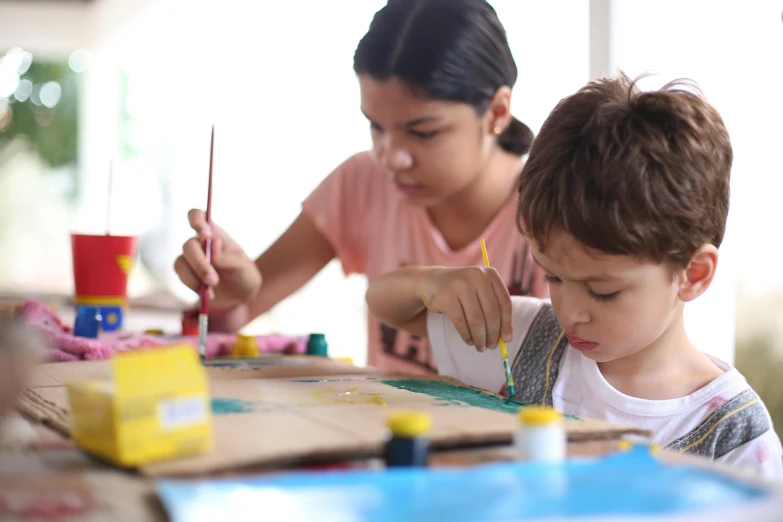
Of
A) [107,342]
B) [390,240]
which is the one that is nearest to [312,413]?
[107,342]

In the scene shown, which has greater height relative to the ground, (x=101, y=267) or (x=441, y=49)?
(x=441, y=49)

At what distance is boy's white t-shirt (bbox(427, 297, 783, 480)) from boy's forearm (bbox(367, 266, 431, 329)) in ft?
0.12

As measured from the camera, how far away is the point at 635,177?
88 cm

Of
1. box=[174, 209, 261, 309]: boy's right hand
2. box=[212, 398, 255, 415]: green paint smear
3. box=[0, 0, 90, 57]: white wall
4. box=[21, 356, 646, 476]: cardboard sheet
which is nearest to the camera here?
box=[21, 356, 646, 476]: cardboard sheet

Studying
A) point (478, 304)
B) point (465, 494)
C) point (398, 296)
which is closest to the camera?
point (465, 494)

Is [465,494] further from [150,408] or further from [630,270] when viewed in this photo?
[630,270]

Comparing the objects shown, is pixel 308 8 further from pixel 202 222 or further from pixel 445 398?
pixel 445 398

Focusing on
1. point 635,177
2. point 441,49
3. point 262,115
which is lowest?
point 635,177

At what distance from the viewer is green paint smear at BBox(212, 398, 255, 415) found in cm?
66

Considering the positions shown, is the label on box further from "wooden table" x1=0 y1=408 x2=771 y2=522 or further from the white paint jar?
the white paint jar

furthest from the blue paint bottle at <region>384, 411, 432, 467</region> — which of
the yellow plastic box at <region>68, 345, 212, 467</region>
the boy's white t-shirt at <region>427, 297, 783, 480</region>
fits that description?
the boy's white t-shirt at <region>427, 297, 783, 480</region>

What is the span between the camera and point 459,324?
972mm

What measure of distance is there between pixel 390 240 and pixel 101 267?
55cm

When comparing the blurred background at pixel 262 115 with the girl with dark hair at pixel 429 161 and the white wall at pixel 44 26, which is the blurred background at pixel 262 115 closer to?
the white wall at pixel 44 26
